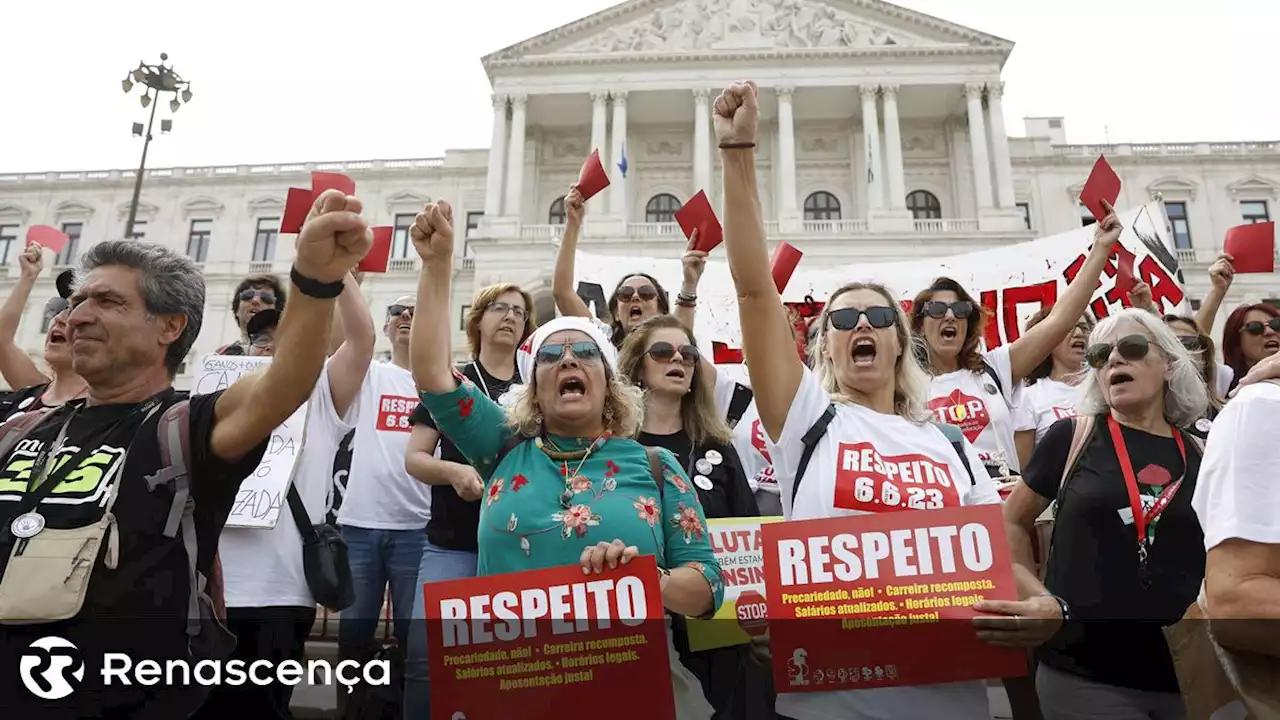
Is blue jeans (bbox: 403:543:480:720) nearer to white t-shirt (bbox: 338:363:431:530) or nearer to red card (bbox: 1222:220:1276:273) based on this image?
white t-shirt (bbox: 338:363:431:530)

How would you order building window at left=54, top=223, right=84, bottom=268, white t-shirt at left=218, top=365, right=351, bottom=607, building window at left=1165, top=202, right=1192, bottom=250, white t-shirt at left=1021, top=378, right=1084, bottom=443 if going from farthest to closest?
building window at left=54, top=223, right=84, bottom=268
building window at left=1165, top=202, right=1192, bottom=250
white t-shirt at left=1021, top=378, right=1084, bottom=443
white t-shirt at left=218, top=365, right=351, bottom=607

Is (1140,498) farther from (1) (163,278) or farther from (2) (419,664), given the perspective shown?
(1) (163,278)

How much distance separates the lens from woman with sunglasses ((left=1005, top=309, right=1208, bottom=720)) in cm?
227

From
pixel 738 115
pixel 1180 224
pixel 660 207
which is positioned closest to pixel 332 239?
pixel 738 115

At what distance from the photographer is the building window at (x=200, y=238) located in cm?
3534

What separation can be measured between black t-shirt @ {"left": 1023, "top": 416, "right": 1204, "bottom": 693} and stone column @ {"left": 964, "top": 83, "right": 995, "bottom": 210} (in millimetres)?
27681

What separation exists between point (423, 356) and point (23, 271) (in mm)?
3624

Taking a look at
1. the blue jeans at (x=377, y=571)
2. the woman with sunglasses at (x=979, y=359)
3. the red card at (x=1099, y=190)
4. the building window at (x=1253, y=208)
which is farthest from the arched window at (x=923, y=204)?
the blue jeans at (x=377, y=571)

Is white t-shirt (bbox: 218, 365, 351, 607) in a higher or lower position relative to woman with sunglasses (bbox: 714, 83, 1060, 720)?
lower

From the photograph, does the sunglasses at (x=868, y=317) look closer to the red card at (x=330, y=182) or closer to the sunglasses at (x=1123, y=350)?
the sunglasses at (x=1123, y=350)

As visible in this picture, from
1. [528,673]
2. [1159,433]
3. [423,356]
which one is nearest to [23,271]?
[423,356]

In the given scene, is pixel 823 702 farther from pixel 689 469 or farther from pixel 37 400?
pixel 37 400

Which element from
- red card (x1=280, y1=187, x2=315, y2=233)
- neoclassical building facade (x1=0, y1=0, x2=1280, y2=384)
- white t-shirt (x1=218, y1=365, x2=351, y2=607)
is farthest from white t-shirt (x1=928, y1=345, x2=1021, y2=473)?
neoclassical building facade (x1=0, y1=0, x2=1280, y2=384)

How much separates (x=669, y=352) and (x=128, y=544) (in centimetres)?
205
